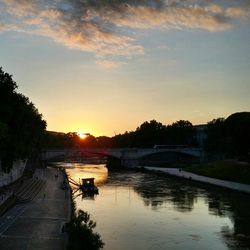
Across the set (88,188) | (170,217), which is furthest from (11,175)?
(170,217)

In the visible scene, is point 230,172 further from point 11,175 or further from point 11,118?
point 11,118

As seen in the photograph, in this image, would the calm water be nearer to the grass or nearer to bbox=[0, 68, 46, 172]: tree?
the grass

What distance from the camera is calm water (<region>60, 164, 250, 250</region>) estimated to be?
1275 inches

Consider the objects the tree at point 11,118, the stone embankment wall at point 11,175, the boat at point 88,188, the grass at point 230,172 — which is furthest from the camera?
the grass at point 230,172

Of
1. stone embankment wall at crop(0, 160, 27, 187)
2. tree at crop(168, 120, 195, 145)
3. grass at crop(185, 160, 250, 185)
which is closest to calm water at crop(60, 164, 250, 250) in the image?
grass at crop(185, 160, 250, 185)

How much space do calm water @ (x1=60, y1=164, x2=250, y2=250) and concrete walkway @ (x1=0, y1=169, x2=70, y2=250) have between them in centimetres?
308

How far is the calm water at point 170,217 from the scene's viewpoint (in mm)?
32375

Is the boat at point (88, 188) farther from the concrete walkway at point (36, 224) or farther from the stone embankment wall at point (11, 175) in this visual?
the concrete walkway at point (36, 224)

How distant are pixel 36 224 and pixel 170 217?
538 inches

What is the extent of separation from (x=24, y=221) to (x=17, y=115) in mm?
22346

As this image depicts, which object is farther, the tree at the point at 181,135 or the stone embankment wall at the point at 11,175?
the tree at the point at 181,135

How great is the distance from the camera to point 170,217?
139 feet

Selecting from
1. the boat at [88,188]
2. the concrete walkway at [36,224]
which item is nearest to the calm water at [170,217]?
the boat at [88,188]

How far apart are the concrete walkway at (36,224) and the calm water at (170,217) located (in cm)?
308
